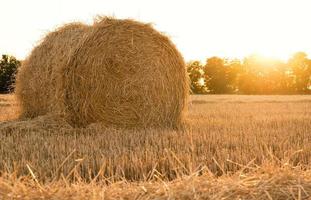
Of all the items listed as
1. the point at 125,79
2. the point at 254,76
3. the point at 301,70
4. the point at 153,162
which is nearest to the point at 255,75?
the point at 254,76

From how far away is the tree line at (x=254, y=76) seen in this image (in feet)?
169

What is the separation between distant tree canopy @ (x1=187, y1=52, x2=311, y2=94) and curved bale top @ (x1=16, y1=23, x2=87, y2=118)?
4082 centimetres

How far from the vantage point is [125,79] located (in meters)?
8.52

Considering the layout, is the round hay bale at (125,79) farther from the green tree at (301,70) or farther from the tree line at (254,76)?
the green tree at (301,70)

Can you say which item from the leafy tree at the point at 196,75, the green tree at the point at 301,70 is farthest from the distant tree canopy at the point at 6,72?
the green tree at the point at 301,70

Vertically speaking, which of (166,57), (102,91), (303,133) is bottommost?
(303,133)

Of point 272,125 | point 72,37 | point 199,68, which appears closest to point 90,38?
point 72,37

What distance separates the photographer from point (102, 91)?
8.27m

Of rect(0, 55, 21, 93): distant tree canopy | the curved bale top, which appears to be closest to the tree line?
rect(0, 55, 21, 93): distant tree canopy

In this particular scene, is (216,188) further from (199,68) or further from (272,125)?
(199,68)

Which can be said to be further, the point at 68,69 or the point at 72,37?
the point at 72,37

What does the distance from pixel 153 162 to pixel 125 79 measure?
4.00 meters

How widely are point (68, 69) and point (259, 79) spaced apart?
49.9 metres

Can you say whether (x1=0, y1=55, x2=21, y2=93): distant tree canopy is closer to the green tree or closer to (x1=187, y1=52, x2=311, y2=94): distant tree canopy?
(x1=187, y1=52, x2=311, y2=94): distant tree canopy
